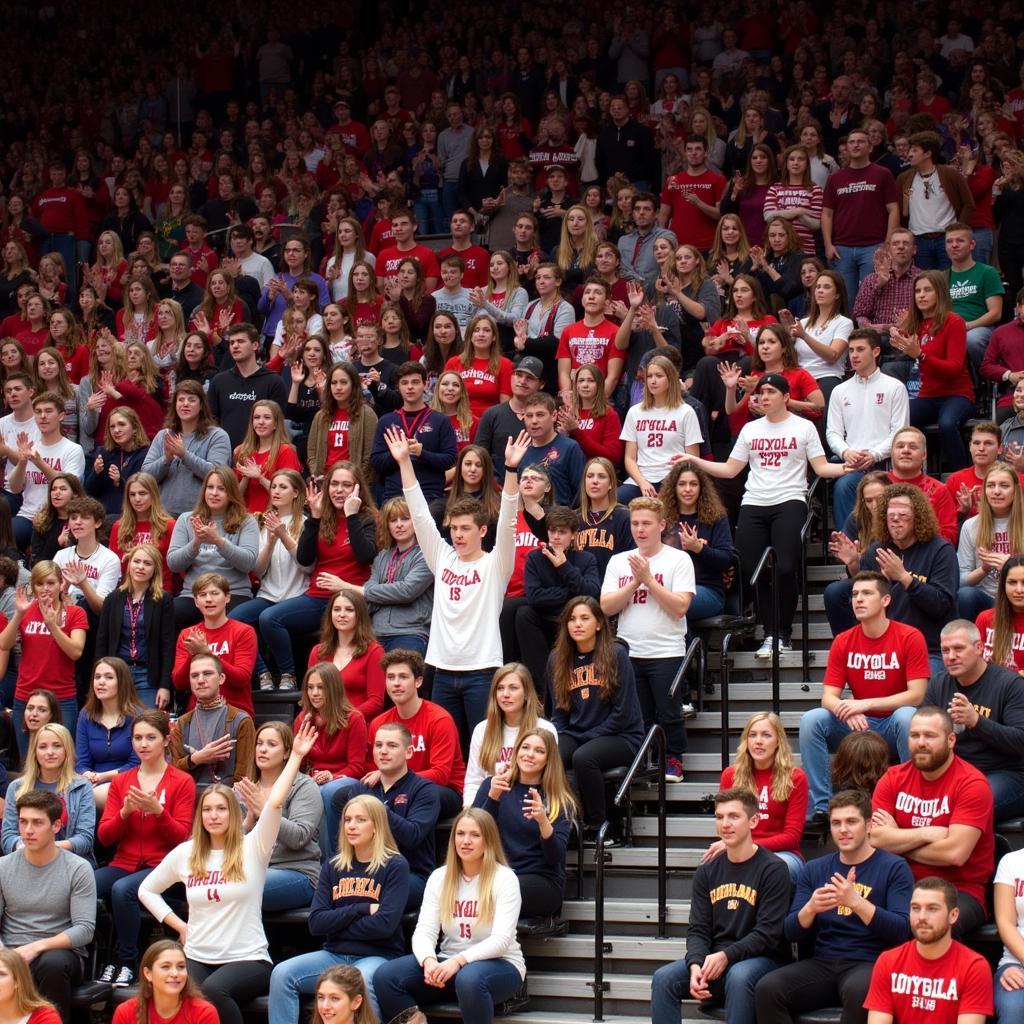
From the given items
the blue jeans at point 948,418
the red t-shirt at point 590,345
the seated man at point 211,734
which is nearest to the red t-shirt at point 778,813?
the seated man at point 211,734

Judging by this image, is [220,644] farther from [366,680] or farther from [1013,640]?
[1013,640]

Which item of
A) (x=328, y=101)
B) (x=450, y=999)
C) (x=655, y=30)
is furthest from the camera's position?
(x=328, y=101)

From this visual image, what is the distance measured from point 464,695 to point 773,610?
6.28 feet

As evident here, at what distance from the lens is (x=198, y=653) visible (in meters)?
10.7

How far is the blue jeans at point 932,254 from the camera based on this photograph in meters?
14.5

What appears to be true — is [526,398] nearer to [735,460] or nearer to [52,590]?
[735,460]

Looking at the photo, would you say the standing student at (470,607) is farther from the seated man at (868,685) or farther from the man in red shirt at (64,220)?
the man in red shirt at (64,220)

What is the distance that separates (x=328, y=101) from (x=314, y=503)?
414 inches

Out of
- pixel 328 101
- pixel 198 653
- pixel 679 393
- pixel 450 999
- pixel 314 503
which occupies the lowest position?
pixel 450 999

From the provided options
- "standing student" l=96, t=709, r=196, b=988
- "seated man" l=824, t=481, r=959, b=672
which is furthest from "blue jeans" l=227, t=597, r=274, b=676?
"seated man" l=824, t=481, r=959, b=672

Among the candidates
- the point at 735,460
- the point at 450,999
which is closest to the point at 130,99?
the point at 735,460

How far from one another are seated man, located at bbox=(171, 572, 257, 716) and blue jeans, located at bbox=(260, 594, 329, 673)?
37cm

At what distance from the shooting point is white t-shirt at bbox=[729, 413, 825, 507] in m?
11.5

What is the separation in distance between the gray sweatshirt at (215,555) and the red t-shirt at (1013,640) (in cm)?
486
